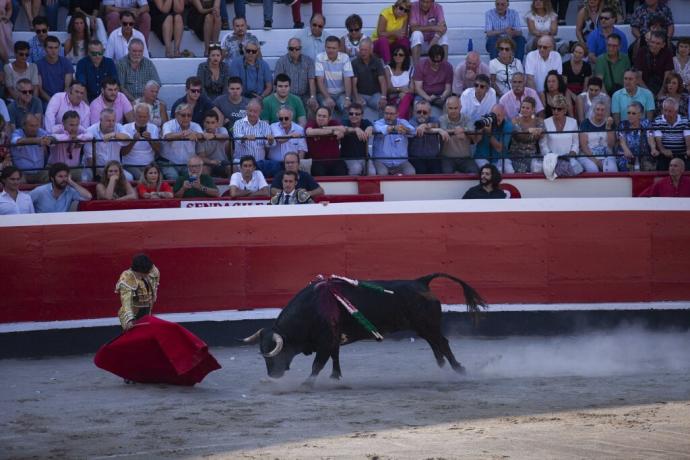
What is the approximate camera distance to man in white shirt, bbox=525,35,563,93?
13.0 m

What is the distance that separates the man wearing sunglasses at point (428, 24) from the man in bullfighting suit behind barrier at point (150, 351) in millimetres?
5169

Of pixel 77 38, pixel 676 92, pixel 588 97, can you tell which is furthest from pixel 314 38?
pixel 676 92

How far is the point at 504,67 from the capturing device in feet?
42.6

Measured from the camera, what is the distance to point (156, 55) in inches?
542

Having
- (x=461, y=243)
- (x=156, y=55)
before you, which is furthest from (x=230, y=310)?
(x=156, y=55)

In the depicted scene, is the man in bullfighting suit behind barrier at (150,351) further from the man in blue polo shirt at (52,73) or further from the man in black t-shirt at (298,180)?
the man in blue polo shirt at (52,73)

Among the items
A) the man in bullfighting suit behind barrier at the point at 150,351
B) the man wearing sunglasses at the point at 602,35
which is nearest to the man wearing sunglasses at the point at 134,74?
the man in bullfighting suit behind barrier at the point at 150,351

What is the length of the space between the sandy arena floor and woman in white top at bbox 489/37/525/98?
3.10m

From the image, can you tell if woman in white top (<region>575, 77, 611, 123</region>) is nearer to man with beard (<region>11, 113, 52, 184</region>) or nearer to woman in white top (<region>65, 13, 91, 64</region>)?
woman in white top (<region>65, 13, 91, 64</region>)

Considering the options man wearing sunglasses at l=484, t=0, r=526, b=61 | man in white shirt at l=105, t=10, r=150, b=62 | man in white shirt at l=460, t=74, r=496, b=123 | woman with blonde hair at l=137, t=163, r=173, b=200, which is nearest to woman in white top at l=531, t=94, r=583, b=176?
man in white shirt at l=460, t=74, r=496, b=123

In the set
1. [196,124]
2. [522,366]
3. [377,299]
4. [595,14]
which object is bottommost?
[522,366]

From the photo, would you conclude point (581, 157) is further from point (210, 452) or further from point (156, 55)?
point (210, 452)

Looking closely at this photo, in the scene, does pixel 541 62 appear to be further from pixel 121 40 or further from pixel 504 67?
pixel 121 40

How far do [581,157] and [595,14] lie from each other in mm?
2318
